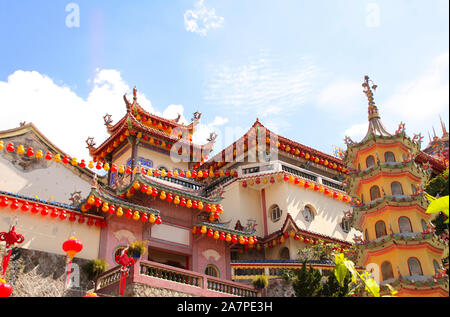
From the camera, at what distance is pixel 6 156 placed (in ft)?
75.9

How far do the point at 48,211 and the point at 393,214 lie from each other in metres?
13.4

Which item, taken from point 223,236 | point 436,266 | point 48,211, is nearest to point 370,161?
point 436,266

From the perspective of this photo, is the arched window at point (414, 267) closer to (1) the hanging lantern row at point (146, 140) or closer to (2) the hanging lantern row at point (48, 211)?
(2) the hanging lantern row at point (48, 211)

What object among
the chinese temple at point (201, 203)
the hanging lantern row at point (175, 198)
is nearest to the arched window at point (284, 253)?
the chinese temple at point (201, 203)

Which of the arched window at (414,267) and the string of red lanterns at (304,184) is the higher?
the string of red lanterns at (304,184)

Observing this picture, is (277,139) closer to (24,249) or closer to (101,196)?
(101,196)

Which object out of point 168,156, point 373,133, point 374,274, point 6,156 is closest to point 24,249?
point 6,156

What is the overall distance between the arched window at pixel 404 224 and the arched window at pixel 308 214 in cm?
1069

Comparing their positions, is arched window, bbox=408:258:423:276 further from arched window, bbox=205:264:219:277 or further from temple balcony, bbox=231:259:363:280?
arched window, bbox=205:264:219:277

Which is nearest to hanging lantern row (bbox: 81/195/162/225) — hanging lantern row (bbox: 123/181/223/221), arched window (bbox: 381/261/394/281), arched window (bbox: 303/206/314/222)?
hanging lantern row (bbox: 123/181/223/221)

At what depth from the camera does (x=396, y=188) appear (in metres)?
18.0

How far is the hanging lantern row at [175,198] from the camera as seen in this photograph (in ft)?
72.0

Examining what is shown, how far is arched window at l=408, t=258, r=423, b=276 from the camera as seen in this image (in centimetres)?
1609
